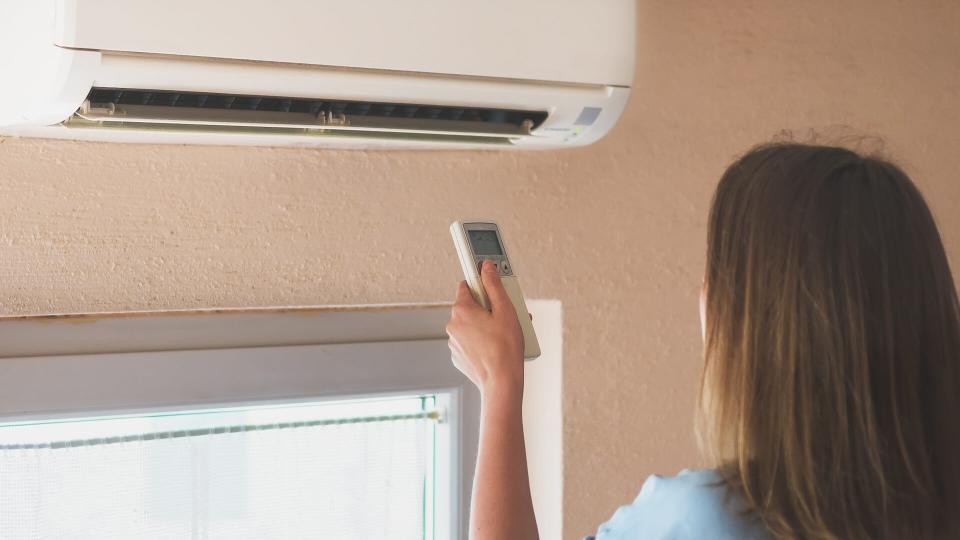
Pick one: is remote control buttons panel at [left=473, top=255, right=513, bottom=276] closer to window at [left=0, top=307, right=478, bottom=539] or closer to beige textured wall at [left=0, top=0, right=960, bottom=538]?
beige textured wall at [left=0, top=0, right=960, bottom=538]

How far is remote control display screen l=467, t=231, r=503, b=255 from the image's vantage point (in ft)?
A: 2.85

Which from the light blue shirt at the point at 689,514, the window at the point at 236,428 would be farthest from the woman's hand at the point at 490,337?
the window at the point at 236,428

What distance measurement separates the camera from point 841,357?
655 millimetres

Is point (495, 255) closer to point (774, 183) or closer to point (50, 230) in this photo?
point (774, 183)


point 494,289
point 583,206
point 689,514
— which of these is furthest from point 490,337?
point 583,206

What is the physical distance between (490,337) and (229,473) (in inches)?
17.4

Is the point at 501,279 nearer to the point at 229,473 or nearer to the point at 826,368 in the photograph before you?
the point at 826,368

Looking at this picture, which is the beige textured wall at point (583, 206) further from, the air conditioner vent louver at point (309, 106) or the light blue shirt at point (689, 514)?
the light blue shirt at point (689, 514)

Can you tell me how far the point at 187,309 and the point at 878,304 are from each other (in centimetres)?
65

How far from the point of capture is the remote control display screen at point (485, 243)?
0.87 meters

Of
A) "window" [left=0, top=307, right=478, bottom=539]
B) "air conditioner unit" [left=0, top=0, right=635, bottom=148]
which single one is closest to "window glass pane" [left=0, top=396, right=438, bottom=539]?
"window" [left=0, top=307, right=478, bottom=539]

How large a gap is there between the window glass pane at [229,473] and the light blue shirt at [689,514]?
1.69 ft

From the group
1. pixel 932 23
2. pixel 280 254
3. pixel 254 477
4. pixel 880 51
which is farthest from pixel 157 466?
pixel 932 23

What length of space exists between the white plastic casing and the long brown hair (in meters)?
0.20
